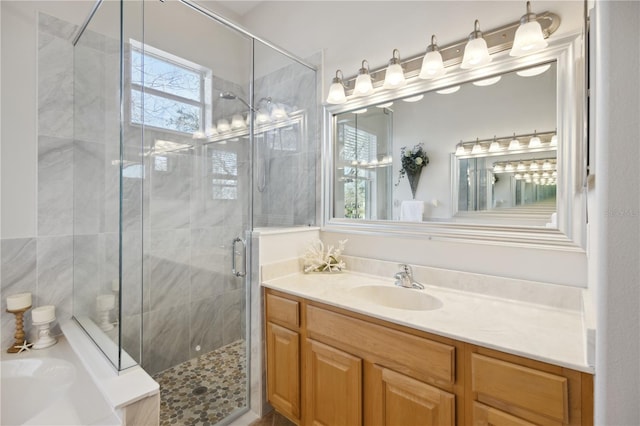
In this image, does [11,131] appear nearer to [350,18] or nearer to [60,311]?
[60,311]

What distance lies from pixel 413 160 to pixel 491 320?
945 mm

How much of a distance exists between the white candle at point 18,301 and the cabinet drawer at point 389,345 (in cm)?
165

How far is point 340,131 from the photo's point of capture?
213cm

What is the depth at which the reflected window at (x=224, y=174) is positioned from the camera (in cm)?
214

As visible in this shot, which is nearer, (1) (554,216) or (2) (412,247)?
(1) (554,216)

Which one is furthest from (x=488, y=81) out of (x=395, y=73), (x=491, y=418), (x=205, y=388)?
(x=205, y=388)

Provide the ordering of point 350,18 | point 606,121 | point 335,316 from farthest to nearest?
point 350,18, point 335,316, point 606,121

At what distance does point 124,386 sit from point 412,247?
1589mm

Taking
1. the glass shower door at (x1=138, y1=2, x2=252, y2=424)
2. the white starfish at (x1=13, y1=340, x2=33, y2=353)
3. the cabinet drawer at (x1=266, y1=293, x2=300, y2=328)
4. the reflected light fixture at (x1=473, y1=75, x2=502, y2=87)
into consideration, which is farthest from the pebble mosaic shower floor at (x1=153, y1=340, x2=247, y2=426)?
the reflected light fixture at (x1=473, y1=75, x2=502, y2=87)

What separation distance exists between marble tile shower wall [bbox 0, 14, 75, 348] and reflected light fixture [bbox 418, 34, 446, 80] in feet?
7.27

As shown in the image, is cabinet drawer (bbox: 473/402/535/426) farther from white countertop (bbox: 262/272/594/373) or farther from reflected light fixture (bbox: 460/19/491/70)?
reflected light fixture (bbox: 460/19/491/70)

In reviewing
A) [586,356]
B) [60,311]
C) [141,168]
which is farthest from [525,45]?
[60,311]

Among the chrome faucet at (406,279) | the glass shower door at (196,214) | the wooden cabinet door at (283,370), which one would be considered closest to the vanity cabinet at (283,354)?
the wooden cabinet door at (283,370)

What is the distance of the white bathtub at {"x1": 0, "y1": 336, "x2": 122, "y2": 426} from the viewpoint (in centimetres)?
137
